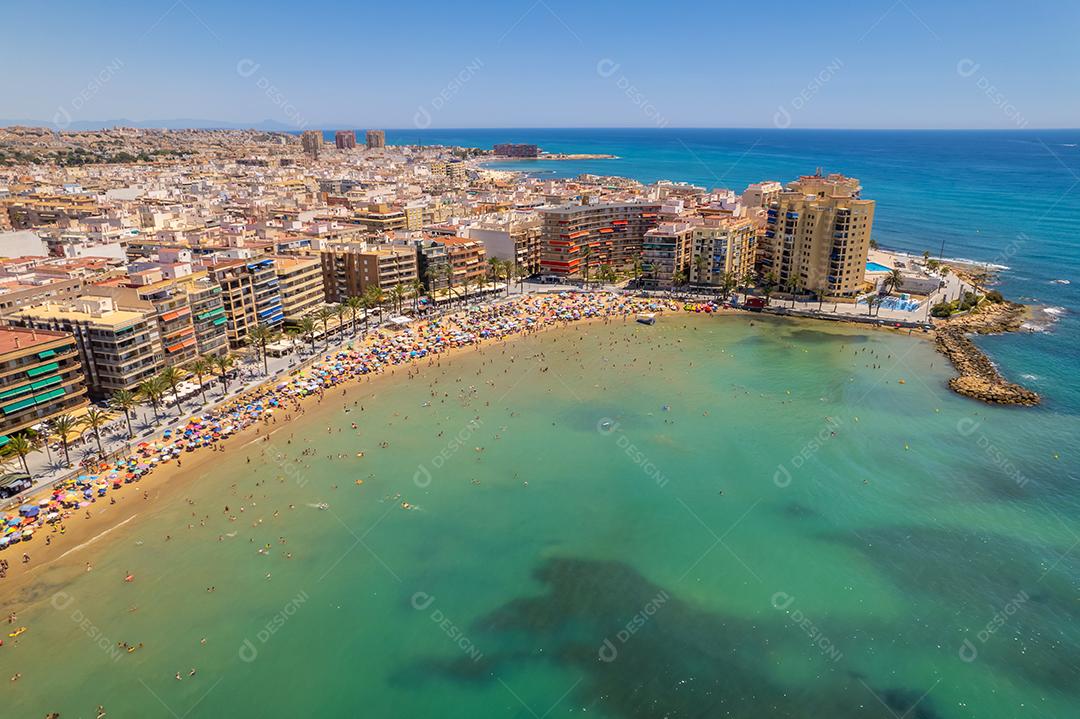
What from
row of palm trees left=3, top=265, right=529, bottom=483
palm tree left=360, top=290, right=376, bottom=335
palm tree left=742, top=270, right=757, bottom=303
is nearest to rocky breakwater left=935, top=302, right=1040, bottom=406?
palm tree left=742, top=270, right=757, bottom=303

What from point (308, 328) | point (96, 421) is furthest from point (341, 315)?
point (96, 421)

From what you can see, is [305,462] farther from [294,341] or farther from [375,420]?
[294,341]

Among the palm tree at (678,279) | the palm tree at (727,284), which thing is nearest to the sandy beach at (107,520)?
the palm tree at (678,279)

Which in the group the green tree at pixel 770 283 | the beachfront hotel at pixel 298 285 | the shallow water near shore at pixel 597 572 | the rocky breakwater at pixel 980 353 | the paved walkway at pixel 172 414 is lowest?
the shallow water near shore at pixel 597 572

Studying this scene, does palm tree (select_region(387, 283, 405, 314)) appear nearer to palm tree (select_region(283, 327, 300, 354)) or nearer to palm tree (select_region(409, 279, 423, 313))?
palm tree (select_region(409, 279, 423, 313))

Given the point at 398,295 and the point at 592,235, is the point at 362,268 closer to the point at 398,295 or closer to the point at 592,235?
the point at 398,295

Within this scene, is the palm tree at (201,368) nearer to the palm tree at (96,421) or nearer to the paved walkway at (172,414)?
the paved walkway at (172,414)
